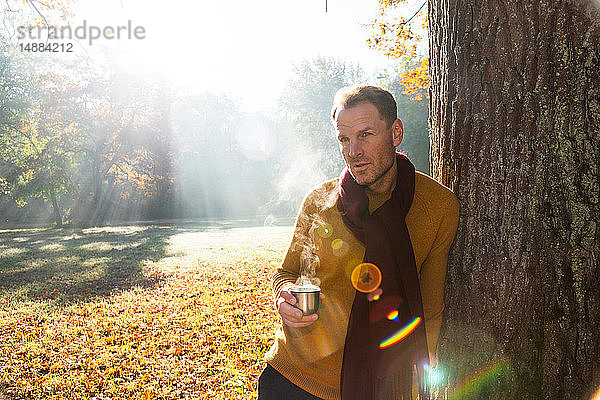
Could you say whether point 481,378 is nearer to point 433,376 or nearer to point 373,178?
point 433,376

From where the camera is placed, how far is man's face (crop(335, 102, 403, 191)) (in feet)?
6.75

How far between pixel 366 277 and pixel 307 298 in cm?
32

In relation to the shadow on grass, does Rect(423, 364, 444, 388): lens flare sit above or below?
above

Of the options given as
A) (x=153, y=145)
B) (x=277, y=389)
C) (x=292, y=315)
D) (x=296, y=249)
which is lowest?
(x=277, y=389)

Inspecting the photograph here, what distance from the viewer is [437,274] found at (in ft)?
6.66

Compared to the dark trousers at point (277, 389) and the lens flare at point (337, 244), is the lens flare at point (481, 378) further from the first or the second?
the lens flare at point (337, 244)

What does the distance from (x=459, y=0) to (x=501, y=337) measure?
1.45 m

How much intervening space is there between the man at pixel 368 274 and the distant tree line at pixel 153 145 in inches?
996

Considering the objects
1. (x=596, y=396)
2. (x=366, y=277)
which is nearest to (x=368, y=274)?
(x=366, y=277)

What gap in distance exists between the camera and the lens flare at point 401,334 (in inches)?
77.2

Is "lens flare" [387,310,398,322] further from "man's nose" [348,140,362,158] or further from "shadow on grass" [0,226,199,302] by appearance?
"shadow on grass" [0,226,199,302]

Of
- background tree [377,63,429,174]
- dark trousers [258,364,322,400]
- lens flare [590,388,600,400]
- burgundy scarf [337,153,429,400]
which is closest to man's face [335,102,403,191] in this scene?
burgundy scarf [337,153,429,400]

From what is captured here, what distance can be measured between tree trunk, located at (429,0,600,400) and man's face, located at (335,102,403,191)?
293mm

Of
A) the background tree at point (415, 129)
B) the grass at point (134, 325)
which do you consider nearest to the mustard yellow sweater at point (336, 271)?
the grass at point (134, 325)
